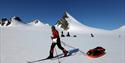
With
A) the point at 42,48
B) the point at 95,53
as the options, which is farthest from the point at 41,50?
the point at 95,53

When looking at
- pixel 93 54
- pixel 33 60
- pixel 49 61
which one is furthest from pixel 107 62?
pixel 33 60

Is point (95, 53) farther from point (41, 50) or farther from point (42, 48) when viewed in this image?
point (42, 48)

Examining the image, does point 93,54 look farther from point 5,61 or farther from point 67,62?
point 5,61

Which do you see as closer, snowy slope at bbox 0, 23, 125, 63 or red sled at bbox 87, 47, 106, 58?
snowy slope at bbox 0, 23, 125, 63

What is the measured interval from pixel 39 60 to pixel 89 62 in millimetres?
2661

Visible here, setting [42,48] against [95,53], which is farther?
[42,48]

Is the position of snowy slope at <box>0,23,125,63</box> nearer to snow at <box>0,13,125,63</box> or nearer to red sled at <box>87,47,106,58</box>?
snow at <box>0,13,125,63</box>

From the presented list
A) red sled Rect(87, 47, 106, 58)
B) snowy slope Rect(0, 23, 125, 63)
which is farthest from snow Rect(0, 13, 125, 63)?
red sled Rect(87, 47, 106, 58)

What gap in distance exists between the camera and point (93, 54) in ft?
38.8

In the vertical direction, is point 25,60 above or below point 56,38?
below

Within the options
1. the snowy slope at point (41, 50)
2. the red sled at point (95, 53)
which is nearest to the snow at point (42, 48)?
the snowy slope at point (41, 50)

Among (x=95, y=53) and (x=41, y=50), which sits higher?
(x=41, y=50)

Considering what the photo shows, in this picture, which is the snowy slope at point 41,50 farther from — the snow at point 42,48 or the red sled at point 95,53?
the red sled at point 95,53

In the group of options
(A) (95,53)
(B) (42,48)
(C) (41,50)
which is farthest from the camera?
(B) (42,48)
